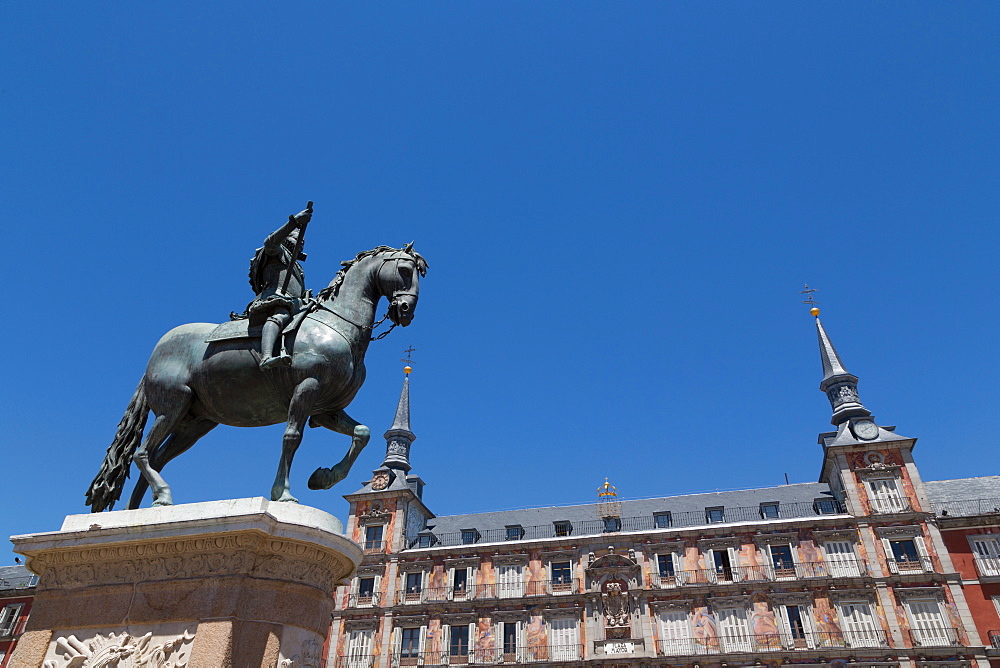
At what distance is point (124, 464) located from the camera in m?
5.85

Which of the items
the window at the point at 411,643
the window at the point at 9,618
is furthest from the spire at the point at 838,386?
the window at the point at 9,618

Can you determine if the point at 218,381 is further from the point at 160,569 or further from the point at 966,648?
the point at 966,648

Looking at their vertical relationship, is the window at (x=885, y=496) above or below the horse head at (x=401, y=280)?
above

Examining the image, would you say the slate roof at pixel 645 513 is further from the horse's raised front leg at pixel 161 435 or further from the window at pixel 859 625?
the horse's raised front leg at pixel 161 435

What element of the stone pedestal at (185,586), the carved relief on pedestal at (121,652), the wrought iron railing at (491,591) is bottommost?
the carved relief on pedestal at (121,652)

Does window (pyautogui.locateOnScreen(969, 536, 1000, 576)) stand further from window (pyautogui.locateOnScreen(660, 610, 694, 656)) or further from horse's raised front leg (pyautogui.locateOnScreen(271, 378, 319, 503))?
horse's raised front leg (pyautogui.locateOnScreen(271, 378, 319, 503))

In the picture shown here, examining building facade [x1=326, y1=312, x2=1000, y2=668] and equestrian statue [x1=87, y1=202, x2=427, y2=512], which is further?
building facade [x1=326, y1=312, x2=1000, y2=668]

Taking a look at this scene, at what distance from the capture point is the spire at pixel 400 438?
4484 centimetres

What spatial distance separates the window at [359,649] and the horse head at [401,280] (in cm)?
3408

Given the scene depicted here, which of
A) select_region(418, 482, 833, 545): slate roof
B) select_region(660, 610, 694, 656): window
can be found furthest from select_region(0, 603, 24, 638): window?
select_region(660, 610, 694, 656): window

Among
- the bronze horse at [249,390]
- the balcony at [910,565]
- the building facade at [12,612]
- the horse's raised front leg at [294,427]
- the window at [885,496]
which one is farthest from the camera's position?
the building facade at [12,612]

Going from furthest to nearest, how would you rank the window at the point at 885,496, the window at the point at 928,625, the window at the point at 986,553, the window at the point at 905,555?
the window at the point at 885,496
the window at the point at 905,555
the window at the point at 986,553
the window at the point at 928,625

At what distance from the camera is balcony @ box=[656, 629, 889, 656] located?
30.4m

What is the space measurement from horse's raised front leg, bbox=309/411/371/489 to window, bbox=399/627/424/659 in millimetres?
32944
